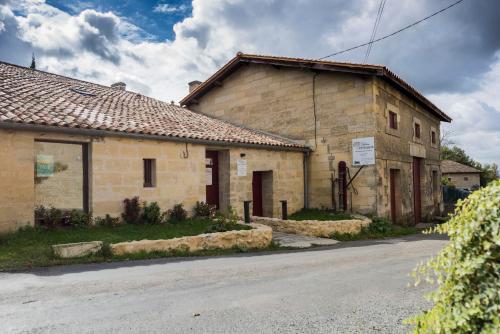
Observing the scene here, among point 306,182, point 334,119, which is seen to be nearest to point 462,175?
point 306,182

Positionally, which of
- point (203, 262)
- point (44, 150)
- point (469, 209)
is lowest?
point (203, 262)

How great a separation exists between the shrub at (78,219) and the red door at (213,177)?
4.45 metres

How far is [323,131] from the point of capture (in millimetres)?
14047

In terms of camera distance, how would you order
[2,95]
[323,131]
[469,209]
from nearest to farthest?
[469,209]
[2,95]
[323,131]

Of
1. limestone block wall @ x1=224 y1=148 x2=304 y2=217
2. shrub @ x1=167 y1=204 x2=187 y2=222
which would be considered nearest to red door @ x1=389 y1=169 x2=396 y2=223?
limestone block wall @ x1=224 y1=148 x2=304 y2=217

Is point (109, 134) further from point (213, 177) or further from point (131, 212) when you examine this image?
point (213, 177)

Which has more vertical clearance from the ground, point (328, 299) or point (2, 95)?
point (2, 95)

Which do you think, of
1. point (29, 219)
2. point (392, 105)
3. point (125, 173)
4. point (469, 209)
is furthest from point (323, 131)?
point (469, 209)

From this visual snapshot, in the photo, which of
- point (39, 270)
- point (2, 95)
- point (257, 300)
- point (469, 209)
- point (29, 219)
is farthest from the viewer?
point (2, 95)

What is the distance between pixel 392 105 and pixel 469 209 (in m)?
13.2

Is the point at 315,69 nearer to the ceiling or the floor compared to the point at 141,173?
nearer to the ceiling

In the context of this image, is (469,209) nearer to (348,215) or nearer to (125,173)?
(125,173)

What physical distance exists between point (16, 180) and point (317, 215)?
9.22 meters

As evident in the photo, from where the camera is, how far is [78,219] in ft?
26.6
